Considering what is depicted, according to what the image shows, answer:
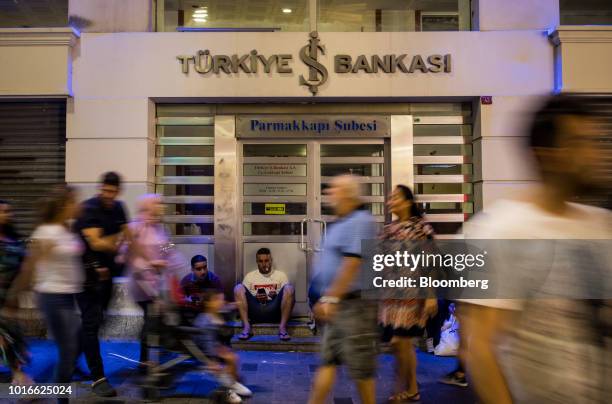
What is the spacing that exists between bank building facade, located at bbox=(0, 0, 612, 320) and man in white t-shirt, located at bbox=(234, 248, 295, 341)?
514 millimetres

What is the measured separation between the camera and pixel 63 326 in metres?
4.38

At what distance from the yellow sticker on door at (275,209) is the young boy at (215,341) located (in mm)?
3302

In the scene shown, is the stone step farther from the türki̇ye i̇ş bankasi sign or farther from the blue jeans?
the türki̇ye i̇ş bankasi sign

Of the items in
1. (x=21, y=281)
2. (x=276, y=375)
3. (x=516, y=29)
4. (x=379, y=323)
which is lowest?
(x=276, y=375)

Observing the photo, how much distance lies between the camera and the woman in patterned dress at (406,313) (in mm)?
4980

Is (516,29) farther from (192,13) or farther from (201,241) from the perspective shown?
(201,241)

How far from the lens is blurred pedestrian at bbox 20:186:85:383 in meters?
4.37

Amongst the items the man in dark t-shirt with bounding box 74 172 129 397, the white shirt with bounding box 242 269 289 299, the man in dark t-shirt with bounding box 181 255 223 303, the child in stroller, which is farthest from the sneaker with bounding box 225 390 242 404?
the white shirt with bounding box 242 269 289 299

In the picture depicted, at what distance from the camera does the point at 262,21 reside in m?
8.22

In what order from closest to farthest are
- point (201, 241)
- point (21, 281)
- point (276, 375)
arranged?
point (21, 281), point (276, 375), point (201, 241)

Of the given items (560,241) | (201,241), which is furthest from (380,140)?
(560,241)

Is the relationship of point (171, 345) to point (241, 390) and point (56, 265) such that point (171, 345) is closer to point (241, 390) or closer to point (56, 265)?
point (241, 390)

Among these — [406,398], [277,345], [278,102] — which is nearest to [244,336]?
[277,345]

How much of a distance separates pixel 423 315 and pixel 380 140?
3.72m
